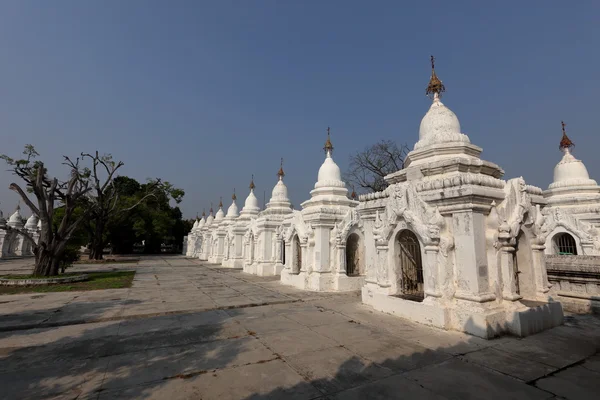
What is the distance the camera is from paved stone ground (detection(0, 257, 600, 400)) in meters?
3.91

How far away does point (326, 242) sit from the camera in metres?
12.5

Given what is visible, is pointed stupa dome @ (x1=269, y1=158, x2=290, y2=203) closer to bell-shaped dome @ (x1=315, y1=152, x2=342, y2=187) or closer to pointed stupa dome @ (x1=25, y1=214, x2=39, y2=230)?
bell-shaped dome @ (x1=315, y1=152, x2=342, y2=187)

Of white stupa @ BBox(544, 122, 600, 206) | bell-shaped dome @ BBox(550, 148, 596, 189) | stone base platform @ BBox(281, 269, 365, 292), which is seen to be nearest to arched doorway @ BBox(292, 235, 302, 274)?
stone base platform @ BBox(281, 269, 365, 292)

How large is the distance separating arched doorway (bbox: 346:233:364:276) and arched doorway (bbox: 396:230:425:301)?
437 centimetres

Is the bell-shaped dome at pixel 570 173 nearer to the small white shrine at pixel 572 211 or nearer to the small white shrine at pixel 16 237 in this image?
the small white shrine at pixel 572 211

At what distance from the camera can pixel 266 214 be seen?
1906cm

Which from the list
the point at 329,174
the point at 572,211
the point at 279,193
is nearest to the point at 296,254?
the point at 329,174

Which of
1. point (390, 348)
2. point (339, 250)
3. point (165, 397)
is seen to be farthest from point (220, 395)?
point (339, 250)

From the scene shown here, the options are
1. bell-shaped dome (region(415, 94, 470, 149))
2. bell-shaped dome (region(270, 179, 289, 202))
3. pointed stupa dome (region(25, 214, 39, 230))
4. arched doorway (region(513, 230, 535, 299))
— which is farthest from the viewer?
pointed stupa dome (region(25, 214, 39, 230))

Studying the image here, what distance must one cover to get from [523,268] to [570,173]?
12.6 m

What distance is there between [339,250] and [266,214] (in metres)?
7.76

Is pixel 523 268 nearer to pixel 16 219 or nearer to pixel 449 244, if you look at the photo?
pixel 449 244

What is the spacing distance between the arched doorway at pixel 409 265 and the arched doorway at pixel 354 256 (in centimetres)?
437

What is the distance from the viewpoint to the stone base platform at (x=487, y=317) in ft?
19.6
